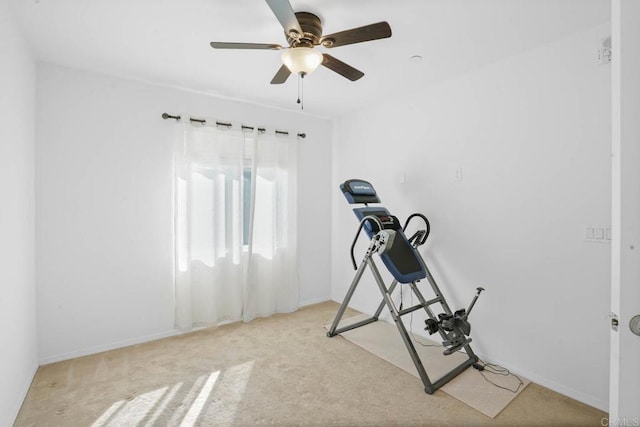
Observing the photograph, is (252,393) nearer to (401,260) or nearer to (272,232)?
(401,260)

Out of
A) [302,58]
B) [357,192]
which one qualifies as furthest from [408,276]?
[302,58]

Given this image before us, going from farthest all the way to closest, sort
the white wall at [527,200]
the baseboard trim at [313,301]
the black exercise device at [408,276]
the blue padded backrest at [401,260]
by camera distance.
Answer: the baseboard trim at [313,301] < the blue padded backrest at [401,260] < the black exercise device at [408,276] < the white wall at [527,200]

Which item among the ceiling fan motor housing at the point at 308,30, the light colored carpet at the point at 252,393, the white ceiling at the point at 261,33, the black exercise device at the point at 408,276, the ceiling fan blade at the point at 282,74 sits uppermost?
the white ceiling at the point at 261,33

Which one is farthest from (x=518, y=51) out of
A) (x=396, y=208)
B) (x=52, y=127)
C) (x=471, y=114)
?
(x=52, y=127)

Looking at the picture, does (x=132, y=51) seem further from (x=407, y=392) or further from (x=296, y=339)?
(x=407, y=392)

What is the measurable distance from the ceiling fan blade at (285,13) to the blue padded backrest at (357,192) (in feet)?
4.68

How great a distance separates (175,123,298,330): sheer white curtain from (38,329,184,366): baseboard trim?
0.62 feet

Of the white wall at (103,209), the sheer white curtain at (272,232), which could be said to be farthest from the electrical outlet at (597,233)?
the white wall at (103,209)

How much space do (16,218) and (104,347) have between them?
143cm

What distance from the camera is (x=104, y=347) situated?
2768mm

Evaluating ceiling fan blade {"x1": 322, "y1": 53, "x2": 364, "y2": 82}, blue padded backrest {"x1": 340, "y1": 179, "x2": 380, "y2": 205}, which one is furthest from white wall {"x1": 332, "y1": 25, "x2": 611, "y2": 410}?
ceiling fan blade {"x1": 322, "y1": 53, "x2": 364, "y2": 82}

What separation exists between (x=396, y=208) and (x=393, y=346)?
4.66ft

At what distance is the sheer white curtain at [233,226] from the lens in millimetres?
3105

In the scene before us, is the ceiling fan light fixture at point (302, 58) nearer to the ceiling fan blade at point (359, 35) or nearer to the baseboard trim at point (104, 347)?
the ceiling fan blade at point (359, 35)
